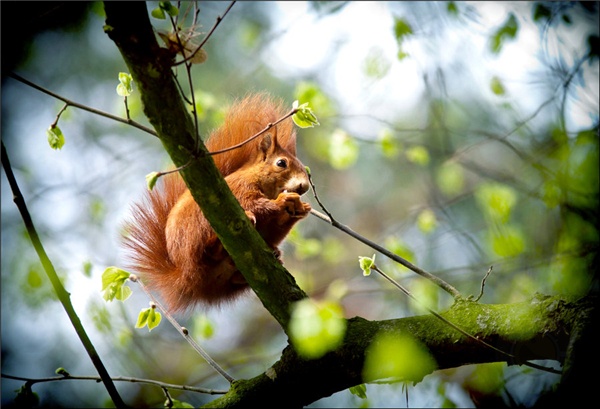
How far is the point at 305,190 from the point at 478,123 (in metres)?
2.43

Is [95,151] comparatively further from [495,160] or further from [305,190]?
[495,160]

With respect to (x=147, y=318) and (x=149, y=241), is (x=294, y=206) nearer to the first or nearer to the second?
(x=149, y=241)

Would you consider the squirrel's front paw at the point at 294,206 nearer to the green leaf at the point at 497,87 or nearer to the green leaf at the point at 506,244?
the green leaf at the point at 506,244

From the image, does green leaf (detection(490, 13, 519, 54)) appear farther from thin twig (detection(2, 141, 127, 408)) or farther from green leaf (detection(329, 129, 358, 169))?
thin twig (detection(2, 141, 127, 408))

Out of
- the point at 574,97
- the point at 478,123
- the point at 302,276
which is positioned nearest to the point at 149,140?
the point at 302,276

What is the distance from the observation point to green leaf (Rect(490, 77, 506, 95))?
3.25 m

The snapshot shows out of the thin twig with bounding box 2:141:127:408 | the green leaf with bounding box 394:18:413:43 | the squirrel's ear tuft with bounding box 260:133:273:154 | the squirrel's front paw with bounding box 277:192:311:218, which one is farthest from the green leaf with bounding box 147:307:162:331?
the green leaf with bounding box 394:18:413:43

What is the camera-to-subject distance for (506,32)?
9.47 ft

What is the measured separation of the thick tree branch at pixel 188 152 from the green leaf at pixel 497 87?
2215 mm

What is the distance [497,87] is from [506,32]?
439mm

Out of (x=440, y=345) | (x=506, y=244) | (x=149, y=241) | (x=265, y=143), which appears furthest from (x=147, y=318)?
(x=506, y=244)

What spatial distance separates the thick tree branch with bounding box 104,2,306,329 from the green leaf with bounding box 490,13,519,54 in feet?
6.60

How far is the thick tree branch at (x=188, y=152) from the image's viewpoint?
1171mm

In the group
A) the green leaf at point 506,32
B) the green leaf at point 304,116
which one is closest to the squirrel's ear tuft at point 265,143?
the green leaf at point 304,116
